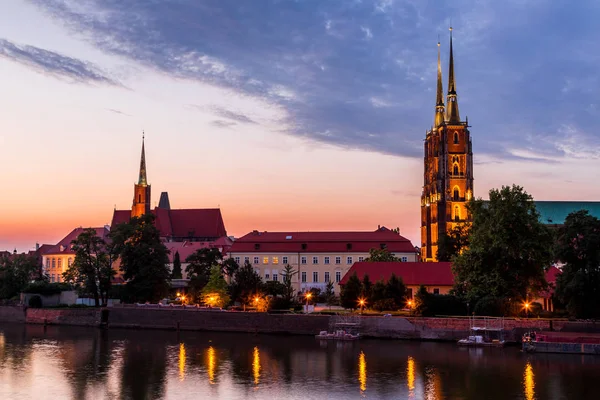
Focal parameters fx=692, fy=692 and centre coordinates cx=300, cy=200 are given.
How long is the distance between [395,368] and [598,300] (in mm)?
20952

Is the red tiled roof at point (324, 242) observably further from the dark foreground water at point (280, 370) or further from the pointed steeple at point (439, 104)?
the pointed steeple at point (439, 104)

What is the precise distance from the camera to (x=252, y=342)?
59.8m

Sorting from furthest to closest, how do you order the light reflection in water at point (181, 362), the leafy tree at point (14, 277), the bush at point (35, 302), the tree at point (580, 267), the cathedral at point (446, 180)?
the cathedral at point (446, 180), the leafy tree at point (14, 277), the bush at point (35, 302), the tree at point (580, 267), the light reflection in water at point (181, 362)

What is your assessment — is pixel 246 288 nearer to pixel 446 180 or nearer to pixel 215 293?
pixel 215 293

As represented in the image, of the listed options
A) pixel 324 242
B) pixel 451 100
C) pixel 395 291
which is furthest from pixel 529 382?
pixel 451 100

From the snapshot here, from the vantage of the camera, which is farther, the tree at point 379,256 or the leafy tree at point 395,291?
the tree at point 379,256

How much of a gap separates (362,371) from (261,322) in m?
23.1

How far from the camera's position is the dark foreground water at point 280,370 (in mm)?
37875

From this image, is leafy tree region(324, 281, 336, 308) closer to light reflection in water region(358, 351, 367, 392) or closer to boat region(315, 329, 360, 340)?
boat region(315, 329, 360, 340)

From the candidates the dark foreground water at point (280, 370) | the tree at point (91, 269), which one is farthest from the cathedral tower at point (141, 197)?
the dark foreground water at point (280, 370)

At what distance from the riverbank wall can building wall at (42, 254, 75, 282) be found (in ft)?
146

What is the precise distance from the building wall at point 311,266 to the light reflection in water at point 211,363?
40635 millimetres

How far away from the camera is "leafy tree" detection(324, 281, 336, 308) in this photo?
7994cm

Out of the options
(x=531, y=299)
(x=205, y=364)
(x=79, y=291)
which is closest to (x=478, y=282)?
(x=531, y=299)
